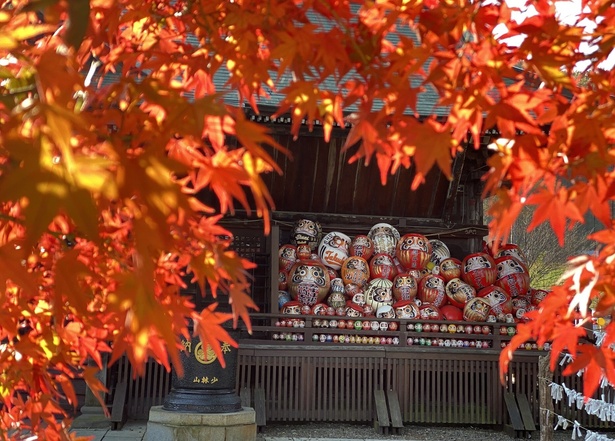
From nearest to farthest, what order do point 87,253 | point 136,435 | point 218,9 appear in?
1. point 218,9
2. point 87,253
3. point 136,435

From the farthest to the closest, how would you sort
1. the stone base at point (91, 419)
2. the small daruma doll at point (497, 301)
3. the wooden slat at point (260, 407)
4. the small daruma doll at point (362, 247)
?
the small daruma doll at point (362, 247), the small daruma doll at point (497, 301), the wooden slat at point (260, 407), the stone base at point (91, 419)

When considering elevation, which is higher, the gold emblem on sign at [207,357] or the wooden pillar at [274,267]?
the wooden pillar at [274,267]

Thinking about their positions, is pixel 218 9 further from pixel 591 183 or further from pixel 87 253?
pixel 591 183

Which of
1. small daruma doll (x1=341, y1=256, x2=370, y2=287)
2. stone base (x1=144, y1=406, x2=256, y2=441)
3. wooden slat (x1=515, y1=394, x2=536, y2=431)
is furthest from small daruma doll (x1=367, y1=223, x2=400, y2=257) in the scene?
stone base (x1=144, y1=406, x2=256, y2=441)

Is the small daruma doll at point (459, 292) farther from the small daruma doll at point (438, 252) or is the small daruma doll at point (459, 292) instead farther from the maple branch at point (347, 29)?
the maple branch at point (347, 29)

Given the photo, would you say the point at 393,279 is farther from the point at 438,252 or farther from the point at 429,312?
the point at 438,252

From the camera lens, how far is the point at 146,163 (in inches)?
47.0

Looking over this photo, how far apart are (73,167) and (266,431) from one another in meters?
8.26

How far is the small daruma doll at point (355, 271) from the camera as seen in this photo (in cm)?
992

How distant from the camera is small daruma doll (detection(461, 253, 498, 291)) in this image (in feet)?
32.7

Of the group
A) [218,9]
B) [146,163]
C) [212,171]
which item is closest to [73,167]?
[146,163]

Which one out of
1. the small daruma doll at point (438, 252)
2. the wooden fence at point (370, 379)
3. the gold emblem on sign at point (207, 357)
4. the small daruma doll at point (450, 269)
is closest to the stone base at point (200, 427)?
the gold emblem on sign at point (207, 357)

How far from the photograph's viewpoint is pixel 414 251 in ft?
33.2

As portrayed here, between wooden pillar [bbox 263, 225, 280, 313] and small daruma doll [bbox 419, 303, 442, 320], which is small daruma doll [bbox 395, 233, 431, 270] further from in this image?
wooden pillar [bbox 263, 225, 280, 313]
